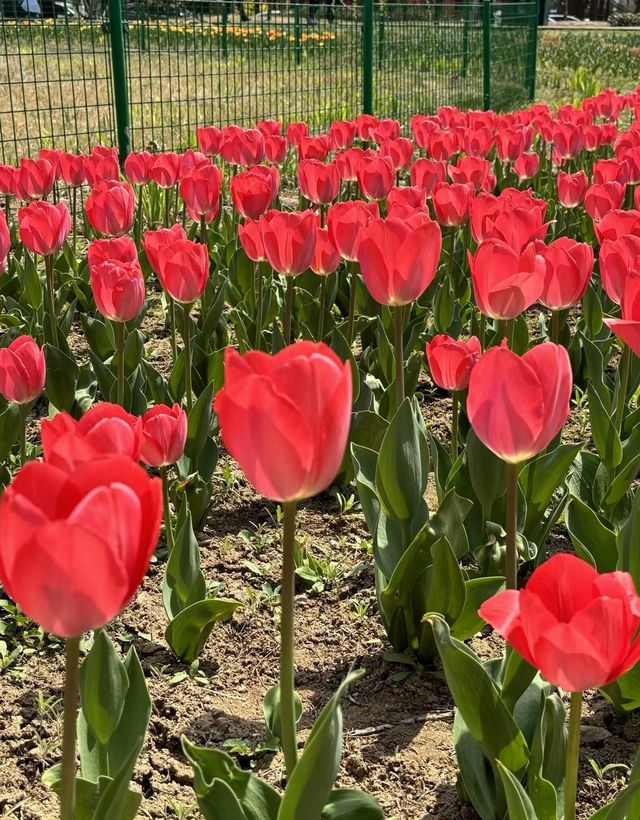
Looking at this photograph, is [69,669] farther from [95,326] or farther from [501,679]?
[95,326]

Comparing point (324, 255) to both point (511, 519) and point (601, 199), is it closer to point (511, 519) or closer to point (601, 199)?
point (601, 199)

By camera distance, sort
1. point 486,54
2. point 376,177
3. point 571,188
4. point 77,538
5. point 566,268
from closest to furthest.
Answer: point 77,538 < point 566,268 < point 376,177 < point 571,188 < point 486,54

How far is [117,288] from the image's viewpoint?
2.51 meters

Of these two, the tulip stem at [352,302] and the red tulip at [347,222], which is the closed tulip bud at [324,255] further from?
the tulip stem at [352,302]

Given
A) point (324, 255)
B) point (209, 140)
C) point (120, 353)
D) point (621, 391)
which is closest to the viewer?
point (120, 353)

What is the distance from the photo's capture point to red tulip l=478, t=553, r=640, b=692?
1.02m

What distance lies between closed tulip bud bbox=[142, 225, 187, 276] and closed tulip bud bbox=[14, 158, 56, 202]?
1.38 m

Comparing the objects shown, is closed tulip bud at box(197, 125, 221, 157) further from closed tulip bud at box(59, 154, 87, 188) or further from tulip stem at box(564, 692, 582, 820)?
tulip stem at box(564, 692, 582, 820)

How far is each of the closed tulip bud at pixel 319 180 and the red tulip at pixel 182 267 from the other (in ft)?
4.76

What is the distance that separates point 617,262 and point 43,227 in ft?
5.72

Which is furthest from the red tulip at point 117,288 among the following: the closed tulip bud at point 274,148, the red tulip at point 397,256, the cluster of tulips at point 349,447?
the closed tulip bud at point 274,148

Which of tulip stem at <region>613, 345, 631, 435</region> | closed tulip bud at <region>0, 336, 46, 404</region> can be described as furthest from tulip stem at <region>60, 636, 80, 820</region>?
tulip stem at <region>613, 345, 631, 435</region>

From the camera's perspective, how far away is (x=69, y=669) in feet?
3.42

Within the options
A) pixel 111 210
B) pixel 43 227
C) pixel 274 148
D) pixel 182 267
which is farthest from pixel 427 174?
pixel 182 267
